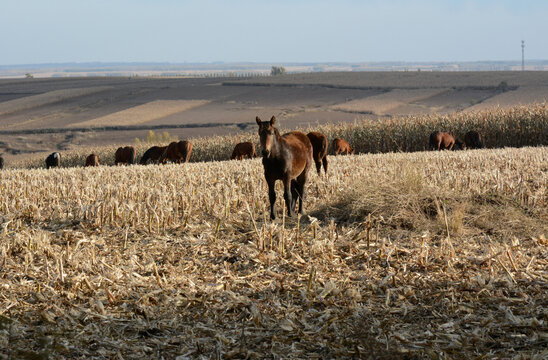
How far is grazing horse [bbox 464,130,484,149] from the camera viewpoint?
1022 inches

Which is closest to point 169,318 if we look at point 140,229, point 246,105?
point 140,229

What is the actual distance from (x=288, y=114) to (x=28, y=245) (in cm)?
5201

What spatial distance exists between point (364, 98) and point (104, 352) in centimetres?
6741

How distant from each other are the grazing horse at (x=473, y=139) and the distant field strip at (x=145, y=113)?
3964cm

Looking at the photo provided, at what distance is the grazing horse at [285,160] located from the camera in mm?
9070

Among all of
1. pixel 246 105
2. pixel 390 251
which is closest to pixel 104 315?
pixel 390 251

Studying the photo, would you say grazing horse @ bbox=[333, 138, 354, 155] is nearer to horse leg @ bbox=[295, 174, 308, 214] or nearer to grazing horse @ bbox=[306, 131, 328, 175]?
grazing horse @ bbox=[306, 131, 328, 175]

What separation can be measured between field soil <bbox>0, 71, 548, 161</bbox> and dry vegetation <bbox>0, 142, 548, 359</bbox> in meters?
32.9

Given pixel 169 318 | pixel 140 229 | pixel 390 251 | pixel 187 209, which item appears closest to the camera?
pixel 169 318

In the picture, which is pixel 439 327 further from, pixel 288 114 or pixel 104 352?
pixel 288 114

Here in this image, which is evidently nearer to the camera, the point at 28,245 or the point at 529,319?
the point at 529,319

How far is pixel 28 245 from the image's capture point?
26.5ft

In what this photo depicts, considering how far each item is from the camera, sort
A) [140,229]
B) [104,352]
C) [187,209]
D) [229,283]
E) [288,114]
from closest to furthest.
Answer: [104,352] < [229,283] < [140,229] < [187,209] < [288,114]

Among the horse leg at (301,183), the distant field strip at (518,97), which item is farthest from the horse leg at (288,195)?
the distant field strip at (518,97)
